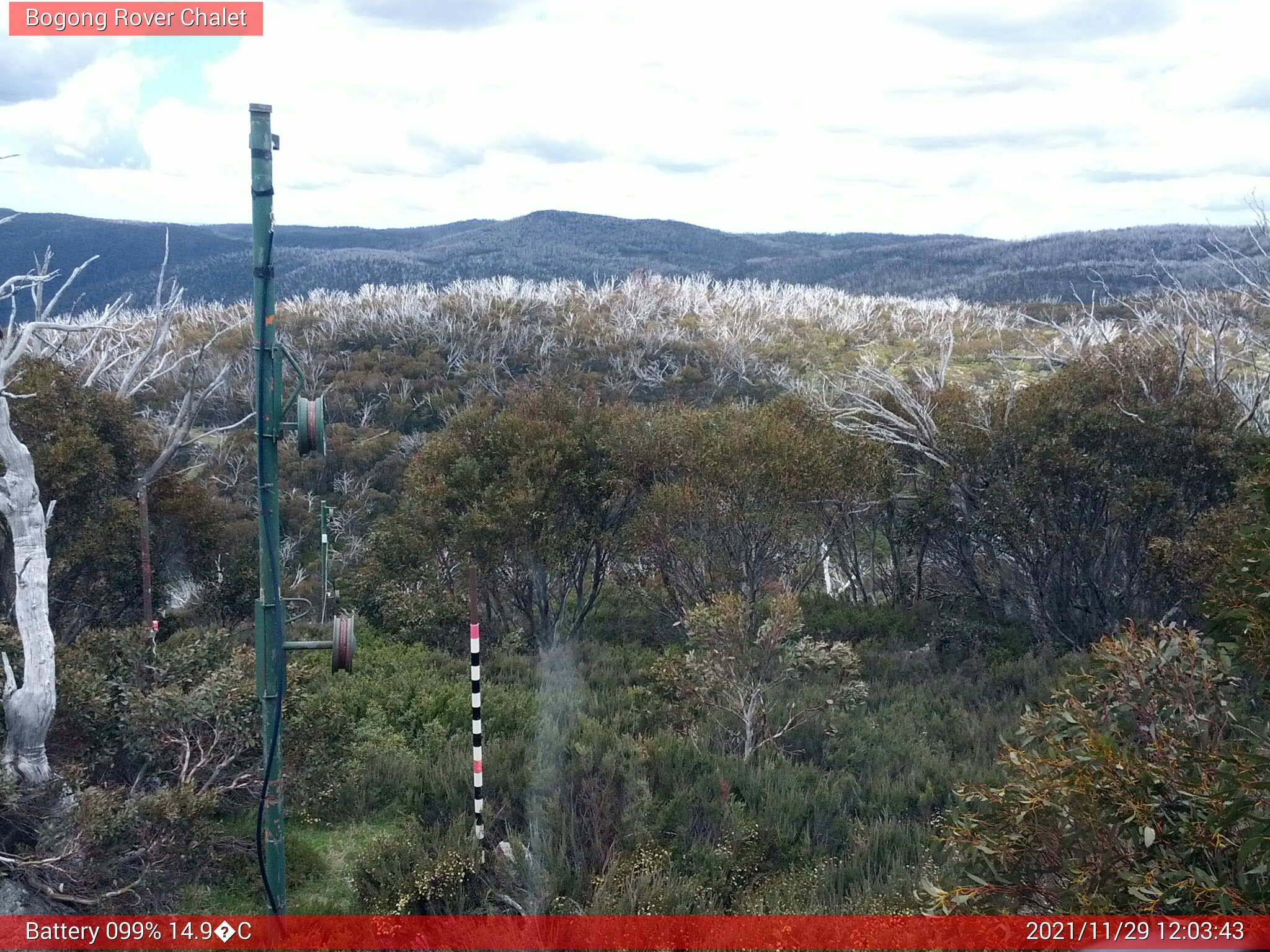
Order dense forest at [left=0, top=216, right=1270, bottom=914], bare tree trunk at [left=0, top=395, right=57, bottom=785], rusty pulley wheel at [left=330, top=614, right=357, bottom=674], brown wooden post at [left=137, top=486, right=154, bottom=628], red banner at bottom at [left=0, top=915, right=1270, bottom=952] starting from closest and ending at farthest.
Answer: red banner at bottom at [left=0, top=915, right=1270, bottom=952]
dense forest at [left=0, top=216, right=1270, bottom=914]
rusty pulley wheel at [left=330, top=614, right=357, bottom=674]
bare tree trunk at [left=0, top=395, right=57, bottom=785]
brown wooden post at [left=137, top=486, right=154, bottom=628]

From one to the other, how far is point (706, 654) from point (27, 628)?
5770 mm

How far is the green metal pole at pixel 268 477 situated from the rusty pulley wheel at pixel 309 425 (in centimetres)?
19

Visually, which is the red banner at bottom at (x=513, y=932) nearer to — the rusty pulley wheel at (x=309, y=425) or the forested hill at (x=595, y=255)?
the rusty pulley wheel at (x=309, y=425)

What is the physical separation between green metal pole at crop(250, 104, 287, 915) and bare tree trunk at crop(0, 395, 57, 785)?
2.47 meters

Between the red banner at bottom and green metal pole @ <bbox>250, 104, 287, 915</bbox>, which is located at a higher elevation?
green metal pole @ <bbox>250, 104, 287, 915</bbox>

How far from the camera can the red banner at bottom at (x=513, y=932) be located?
4.95 metres

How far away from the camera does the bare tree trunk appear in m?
7.19

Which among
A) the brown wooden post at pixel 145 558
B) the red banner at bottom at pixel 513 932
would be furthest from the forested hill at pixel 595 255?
the red banner at bottom at pixel 513 932

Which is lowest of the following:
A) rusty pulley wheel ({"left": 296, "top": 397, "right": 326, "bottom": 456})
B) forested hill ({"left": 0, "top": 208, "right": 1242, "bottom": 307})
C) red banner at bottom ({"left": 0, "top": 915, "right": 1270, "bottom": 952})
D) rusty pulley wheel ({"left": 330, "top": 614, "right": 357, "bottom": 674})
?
red banner at bottom ({"left": 0, "top": 915, "right": 1270, "bottom": 952})

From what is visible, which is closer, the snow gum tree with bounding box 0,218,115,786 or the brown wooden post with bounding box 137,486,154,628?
the snow gum tree with bounding box 0,218,115,786

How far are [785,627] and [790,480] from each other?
170 inches

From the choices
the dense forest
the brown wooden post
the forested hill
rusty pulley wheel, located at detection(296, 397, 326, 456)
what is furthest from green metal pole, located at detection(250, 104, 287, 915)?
the forested hill

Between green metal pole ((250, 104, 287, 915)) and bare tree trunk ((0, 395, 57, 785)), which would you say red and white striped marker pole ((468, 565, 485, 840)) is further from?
bare tree trunk ((0, 395, 57, 785))

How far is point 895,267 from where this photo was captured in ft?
Answer: 327
